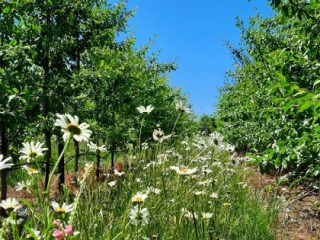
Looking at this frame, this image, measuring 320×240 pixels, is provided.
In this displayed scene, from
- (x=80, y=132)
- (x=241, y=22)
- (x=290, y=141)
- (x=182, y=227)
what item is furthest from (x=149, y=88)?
(x=80, y=132)

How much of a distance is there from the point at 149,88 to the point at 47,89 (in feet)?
25.8

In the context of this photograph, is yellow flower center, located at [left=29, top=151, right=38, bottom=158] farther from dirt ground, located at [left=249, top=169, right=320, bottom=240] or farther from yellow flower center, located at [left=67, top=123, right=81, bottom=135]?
dirt ground, located at [left=249, top=169, right=320, bottom=240]

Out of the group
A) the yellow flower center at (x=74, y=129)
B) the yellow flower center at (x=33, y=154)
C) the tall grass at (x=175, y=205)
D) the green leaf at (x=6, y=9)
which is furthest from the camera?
the green leaf at (x=6, y=9)

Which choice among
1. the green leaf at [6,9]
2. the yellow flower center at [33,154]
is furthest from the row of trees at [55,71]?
the yellow flower center at [33,154]

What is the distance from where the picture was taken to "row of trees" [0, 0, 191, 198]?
15.6 ft

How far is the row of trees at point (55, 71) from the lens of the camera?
4.77 meters

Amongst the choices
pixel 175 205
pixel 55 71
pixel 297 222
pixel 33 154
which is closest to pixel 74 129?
pixel 33 154

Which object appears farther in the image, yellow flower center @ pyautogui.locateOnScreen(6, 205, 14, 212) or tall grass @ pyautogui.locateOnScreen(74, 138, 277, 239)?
tall grass @ pyautogui.locateOnScreen(74, 138, 277, 239)

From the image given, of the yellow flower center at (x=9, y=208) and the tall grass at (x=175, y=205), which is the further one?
the tall grass at (x=175, y=205)

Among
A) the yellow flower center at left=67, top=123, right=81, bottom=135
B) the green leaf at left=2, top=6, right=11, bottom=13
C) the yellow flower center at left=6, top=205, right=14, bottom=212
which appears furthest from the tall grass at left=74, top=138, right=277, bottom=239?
the green leaf at left=2, top=6, right=11, bottom=13

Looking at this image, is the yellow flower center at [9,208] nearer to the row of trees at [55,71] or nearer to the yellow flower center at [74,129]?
the yellow flower center at [74,129]

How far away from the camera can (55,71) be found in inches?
271

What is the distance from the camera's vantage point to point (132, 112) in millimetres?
12547

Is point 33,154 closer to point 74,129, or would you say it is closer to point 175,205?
point 74,129
